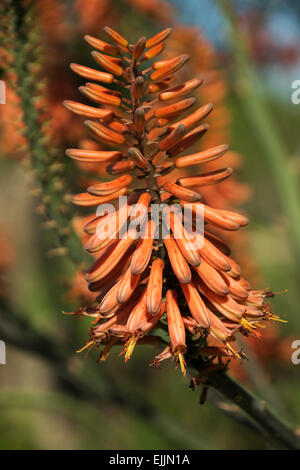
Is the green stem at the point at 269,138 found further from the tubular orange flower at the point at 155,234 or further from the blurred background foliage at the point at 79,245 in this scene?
the tubular orange flower at the point at 155,234

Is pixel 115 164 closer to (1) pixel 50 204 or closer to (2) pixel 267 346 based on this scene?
(1) pixel 50 204

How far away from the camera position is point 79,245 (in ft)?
5.61

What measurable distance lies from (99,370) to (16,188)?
2730mm

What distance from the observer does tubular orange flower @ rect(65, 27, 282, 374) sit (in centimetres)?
119

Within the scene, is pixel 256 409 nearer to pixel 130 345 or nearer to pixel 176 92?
pixel 130 345

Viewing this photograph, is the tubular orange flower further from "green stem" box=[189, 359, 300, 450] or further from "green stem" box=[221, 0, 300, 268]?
"green stem" box=[221, 0, 300, 268]

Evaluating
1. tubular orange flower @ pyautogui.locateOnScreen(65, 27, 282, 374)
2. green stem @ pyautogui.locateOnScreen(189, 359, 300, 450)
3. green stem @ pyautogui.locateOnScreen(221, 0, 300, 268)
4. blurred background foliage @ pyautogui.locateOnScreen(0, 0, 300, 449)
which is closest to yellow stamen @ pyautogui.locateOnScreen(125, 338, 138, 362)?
tubular orange flower @ pyautogui.locateOnScreen(65, 27, 282, 374)

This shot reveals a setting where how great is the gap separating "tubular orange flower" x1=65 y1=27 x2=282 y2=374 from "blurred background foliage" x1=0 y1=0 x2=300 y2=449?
1.42 ft

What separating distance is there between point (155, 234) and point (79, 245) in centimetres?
54

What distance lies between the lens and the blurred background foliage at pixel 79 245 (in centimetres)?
190

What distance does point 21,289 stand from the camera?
5246mm

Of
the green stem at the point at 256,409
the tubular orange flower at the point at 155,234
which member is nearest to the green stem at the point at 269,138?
the green stem at the point at 256,409

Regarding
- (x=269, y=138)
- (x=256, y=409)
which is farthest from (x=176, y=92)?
(x=269, y=138)
